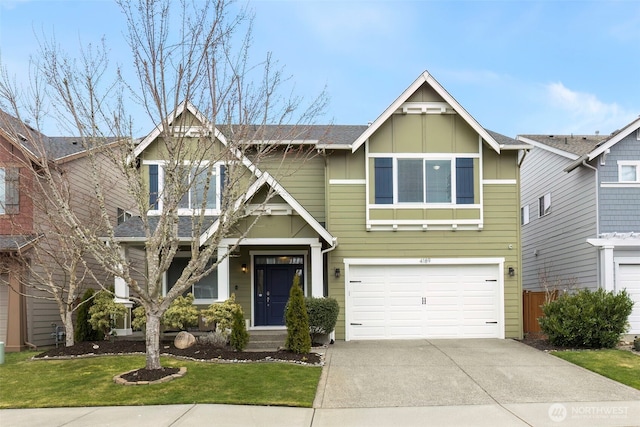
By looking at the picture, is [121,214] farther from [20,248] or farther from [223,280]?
[223,280]

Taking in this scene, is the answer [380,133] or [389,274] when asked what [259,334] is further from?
[380,133]

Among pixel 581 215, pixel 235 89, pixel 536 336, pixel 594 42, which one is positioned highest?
pixel 594 42

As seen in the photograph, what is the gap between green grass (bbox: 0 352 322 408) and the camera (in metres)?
8.90

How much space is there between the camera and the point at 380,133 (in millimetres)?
15711

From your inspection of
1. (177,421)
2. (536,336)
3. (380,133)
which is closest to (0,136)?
(380,133)

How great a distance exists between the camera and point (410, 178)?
Result: 616 inches

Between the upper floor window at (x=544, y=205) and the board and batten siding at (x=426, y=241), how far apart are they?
4558mm

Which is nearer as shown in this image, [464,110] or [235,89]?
[235,89]

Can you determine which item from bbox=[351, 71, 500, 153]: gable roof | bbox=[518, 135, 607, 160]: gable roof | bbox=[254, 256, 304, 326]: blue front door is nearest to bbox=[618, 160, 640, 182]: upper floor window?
bbox=[518, 135, 607, 160]: gable roof

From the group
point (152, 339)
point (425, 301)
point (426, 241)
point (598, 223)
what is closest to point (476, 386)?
point (425, 301)

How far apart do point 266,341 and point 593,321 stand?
25.9 feet

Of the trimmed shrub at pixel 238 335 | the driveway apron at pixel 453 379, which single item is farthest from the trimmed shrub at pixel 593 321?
the trimmed shrub at pixel 238 335

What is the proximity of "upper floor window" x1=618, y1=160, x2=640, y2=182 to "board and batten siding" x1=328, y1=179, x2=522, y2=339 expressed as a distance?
11.0 feet

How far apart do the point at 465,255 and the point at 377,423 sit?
8607 mm
